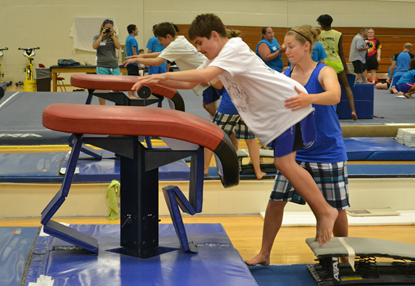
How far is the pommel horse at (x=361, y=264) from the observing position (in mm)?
2328

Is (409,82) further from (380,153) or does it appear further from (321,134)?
(321,134)

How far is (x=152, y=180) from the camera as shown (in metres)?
2.23

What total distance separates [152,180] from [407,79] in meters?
9.08

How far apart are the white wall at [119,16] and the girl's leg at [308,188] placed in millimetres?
11387

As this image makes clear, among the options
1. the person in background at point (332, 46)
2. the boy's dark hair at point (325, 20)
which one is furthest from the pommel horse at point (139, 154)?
the boy's dark hair at point (325, 20)

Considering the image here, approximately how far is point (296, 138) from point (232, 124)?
149cm

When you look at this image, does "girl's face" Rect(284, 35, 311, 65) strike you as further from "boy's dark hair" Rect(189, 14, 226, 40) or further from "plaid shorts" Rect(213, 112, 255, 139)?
"plaid shorts" Rect(213, 112, 255, 139)

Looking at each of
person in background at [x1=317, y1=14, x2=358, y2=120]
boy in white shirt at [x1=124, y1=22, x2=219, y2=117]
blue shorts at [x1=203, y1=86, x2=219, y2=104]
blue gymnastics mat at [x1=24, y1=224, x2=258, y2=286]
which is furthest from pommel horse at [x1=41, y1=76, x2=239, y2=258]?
person in background at [x1=317, y1=14, x2=358, y2=120]

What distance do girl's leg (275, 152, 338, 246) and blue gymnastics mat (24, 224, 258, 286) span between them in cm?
48

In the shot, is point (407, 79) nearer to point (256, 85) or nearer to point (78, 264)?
point (256, 85)

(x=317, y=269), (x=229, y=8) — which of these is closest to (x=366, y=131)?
(x=317, y=269)

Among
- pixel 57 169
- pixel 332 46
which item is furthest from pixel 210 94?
pixel 332 46

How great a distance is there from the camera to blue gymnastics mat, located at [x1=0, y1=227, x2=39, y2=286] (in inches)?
80.5

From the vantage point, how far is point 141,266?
2084mm
